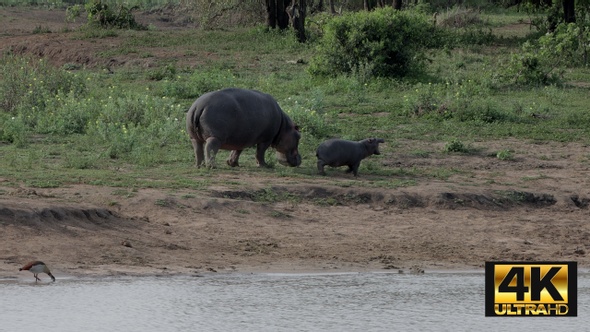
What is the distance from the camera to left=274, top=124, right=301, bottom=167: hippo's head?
1354 centimetres

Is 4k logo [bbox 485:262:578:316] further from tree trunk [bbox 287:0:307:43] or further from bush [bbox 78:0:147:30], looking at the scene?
bush [bbox 78:0:147:30]

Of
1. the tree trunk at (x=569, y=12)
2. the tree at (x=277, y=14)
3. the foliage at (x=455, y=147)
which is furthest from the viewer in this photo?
the tree at (x=277, y=14)

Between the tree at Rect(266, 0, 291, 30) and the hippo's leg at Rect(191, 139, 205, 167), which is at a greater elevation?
the tree at Rect(266, 0, 291, 30)

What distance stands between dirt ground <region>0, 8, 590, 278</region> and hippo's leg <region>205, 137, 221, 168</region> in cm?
23

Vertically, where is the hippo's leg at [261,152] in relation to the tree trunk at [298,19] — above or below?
below

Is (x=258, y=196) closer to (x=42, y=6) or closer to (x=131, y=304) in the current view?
(x=131, y=304)

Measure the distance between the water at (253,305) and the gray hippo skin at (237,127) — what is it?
382cm

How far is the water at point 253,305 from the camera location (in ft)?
26.1

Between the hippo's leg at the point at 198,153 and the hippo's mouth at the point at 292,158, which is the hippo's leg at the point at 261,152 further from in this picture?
the hippo's leg at the point at 198,153

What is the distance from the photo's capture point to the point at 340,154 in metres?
12.9

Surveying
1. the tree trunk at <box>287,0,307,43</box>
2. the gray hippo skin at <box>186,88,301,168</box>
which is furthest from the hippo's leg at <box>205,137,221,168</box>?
the tree trunk at <box>287,0,307,43</box>

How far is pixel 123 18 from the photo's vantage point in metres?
29.8

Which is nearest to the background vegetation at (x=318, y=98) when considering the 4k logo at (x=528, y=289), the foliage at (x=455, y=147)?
the foliage at (x=455, y=147)

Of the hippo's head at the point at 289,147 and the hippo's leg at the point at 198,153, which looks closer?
the hippo's leg at the point at 198,153
